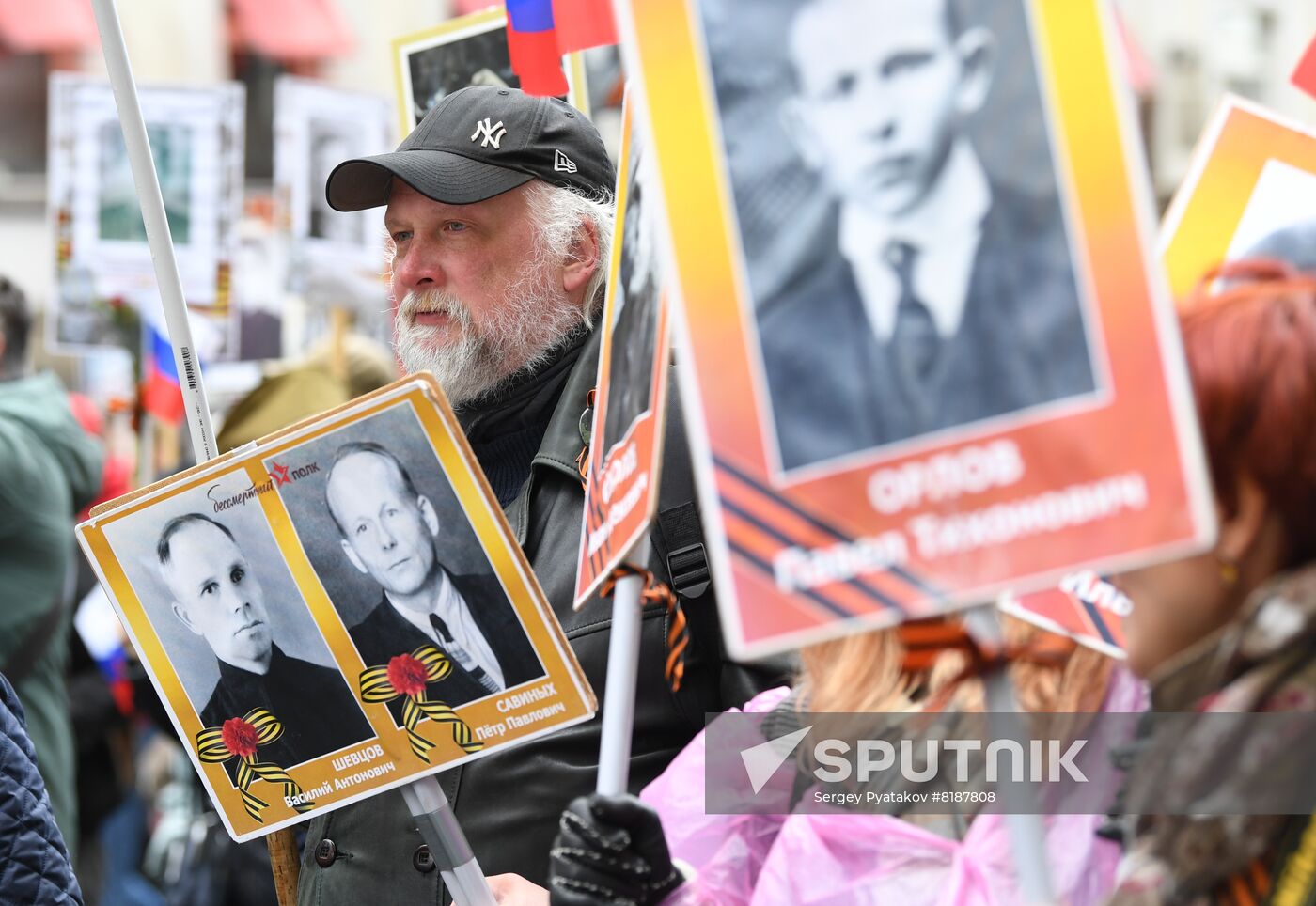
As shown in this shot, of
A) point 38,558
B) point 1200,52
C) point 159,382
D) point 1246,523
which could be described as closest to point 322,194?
point 159,382

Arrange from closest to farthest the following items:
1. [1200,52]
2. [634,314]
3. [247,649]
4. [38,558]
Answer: [634,314], [247,649], [38,558], [1200,52]

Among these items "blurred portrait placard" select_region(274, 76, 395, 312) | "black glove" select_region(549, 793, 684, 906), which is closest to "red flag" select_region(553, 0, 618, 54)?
"black glove" select_region(549, 793, 684, 906)

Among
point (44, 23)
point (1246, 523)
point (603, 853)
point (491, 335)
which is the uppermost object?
point (44, 23)

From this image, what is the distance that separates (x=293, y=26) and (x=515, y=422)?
521 inches

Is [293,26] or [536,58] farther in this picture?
[293,26]

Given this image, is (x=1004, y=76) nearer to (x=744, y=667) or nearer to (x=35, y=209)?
(x=744, y=667)

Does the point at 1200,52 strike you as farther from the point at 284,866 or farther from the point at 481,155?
the point at 284,866

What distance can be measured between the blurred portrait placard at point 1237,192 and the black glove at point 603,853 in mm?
752

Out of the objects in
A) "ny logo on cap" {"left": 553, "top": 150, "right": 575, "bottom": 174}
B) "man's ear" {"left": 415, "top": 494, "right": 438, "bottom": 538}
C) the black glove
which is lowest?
the black glove

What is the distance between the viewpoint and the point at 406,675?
1662mm

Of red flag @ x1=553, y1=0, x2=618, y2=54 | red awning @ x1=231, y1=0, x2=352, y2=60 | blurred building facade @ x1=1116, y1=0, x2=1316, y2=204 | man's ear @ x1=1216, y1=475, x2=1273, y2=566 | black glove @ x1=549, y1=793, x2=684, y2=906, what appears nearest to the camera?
man's ear @ x1=1216, y1=475, x2=1273, y2=566

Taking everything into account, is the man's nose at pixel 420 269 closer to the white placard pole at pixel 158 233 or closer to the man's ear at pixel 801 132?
the white placard pole at pixel 158 233

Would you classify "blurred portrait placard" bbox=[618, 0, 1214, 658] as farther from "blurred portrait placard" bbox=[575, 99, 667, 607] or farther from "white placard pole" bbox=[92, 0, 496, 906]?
"white placard pole" bbox=[92, 0, 496, 906]

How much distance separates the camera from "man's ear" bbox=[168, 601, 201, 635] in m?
1.75
